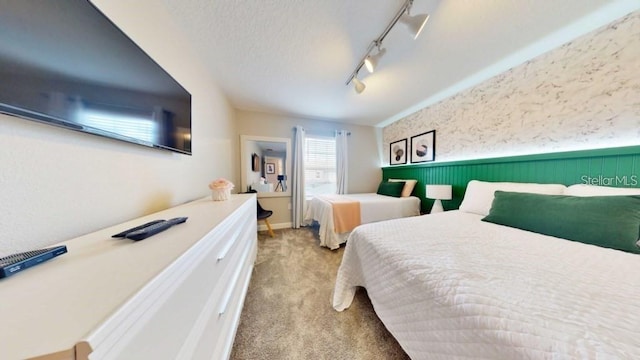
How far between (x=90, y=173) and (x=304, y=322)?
142 centimetres

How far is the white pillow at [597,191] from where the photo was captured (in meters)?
1.18

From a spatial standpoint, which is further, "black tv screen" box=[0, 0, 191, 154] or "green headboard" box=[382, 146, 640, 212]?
"green headboard" box=[382, 146, 640, 212]

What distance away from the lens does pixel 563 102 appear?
5.33 feet

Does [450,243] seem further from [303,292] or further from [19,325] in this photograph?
[19,325]

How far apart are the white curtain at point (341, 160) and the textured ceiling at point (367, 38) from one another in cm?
124

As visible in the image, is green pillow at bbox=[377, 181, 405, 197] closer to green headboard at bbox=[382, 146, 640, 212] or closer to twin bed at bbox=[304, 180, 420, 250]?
twin bed at bbox=[304, 180, 420, 250]

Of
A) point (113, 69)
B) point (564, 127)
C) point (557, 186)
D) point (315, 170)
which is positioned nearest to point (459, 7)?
point (564, 127)

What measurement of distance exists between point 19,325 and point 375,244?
4.22 ft

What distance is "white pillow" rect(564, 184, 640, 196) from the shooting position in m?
1.18

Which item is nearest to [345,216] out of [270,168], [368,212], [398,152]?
[368,212]

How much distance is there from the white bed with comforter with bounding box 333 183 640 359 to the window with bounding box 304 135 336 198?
8.15 ft

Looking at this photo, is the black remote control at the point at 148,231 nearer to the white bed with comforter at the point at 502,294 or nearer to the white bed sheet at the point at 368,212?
the white bed with comforter at the point at 502,294

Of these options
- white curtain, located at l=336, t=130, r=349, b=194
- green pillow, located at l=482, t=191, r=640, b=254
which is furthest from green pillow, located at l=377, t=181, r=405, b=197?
green pillow, located at l=482, t=191, r=640, b=254

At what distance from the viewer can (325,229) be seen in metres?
2.56
